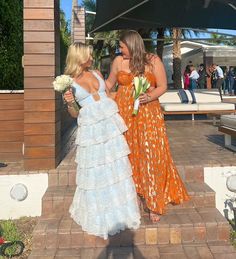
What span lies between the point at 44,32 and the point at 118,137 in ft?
6.03

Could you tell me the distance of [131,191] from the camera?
3.63 metres

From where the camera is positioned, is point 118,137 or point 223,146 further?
point 223,146

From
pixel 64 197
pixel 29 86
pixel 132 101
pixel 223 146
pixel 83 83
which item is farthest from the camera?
pixel 223 146

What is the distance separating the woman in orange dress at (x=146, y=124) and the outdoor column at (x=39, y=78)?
1107 mm

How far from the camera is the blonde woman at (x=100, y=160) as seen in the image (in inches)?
137

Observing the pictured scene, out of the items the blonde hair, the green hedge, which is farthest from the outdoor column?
the blonde hair

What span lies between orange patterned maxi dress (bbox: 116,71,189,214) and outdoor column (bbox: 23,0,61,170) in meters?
1.22

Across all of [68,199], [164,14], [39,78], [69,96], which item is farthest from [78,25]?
[69,96]

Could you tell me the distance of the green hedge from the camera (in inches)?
216

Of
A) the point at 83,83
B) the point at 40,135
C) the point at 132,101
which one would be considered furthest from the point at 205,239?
the point at 40,135

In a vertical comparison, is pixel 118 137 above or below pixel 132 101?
below

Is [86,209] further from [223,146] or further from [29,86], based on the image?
[223,146]

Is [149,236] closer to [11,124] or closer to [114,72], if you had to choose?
[114,72]

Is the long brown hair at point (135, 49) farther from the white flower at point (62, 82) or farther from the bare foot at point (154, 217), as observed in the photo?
the bare foot at point (154, 217)
